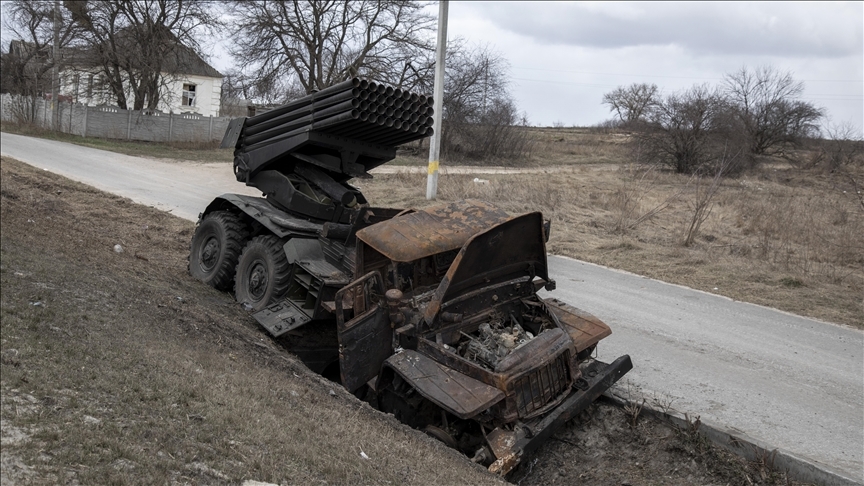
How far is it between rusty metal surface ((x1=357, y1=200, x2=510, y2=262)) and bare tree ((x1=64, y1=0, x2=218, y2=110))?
2930cm

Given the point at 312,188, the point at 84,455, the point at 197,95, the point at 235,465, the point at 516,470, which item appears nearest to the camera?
the point at 84,455

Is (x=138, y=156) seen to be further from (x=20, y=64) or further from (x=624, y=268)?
(x=624, y=268)

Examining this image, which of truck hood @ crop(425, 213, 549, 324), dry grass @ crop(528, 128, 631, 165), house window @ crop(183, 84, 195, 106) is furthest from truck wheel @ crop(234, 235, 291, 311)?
house window @ crop(183, 84, 195, 106)

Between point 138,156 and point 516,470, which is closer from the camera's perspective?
point 516,470

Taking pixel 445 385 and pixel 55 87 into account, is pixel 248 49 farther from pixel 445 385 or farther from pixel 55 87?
pixel 445 385

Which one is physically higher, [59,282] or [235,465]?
[59,282]

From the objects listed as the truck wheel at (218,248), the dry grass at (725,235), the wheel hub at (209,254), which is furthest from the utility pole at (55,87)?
the wheel hub at (209,254)

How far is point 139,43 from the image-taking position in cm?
3173

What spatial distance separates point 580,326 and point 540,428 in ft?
4.51

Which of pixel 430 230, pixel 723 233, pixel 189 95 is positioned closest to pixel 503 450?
pixel 430 230

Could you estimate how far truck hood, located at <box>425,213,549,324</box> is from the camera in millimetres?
5285

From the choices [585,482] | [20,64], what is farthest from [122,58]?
[585,482]

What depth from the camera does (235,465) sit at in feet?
10.3

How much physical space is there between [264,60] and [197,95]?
18.5 meters
